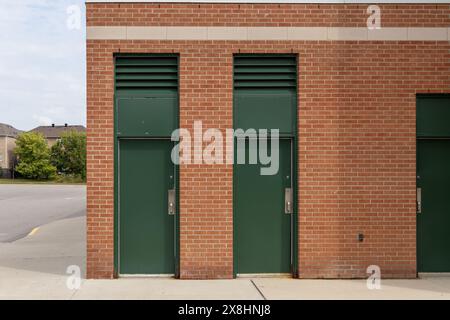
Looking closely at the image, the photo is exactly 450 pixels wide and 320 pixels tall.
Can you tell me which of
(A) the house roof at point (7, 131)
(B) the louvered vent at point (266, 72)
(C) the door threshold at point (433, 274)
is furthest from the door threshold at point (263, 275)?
(A) the house roof at point (7, 131)

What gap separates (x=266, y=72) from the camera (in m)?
9.09

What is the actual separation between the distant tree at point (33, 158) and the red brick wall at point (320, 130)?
307ft

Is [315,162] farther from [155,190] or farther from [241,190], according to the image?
[155,190]

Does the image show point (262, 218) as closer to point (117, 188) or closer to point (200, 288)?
point (200, 288)

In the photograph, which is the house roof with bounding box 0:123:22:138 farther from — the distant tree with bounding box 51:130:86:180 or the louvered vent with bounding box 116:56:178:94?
the louvered vent with bounding box 116:56:178:94

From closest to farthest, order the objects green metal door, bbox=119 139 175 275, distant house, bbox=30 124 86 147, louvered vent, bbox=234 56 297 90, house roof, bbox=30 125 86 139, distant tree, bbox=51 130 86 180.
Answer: green metal door, bbox=119 139 175 275
louvered vent, bbox=234 56 297 90
distant tree, bbox=51 130 86 180
distant house, bbox=30 124 86 147
house roof, bbox=30 125 86 139

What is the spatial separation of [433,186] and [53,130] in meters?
122

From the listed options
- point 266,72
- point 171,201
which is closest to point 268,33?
point 266,72

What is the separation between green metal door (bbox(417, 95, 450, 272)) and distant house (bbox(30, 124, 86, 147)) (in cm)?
11745

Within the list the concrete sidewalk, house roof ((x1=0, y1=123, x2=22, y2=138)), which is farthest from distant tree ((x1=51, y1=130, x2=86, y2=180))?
the concrete sidewalk

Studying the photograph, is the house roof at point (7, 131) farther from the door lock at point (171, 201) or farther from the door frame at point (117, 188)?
the door lock at point (171, 201)

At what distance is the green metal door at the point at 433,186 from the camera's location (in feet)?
30.1

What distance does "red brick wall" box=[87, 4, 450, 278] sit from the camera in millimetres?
8836

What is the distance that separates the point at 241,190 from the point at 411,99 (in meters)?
3.10
